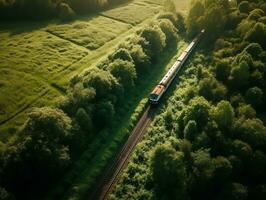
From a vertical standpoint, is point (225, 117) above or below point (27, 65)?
above

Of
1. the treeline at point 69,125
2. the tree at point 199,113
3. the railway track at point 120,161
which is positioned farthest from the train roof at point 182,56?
the tree at point 199,113

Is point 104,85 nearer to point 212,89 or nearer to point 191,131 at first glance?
point 191,131

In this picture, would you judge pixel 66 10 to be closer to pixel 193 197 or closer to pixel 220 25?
pixel 220 25

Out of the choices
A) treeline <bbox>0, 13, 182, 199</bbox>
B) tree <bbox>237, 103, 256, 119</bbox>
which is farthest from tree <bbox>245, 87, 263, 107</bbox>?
treeline <bbox>0, 13, 182, 199</bbox>

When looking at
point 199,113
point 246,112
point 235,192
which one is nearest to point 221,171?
point 235,192

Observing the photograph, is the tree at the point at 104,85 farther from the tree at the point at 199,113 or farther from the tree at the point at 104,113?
the tree at the point at 199,113
